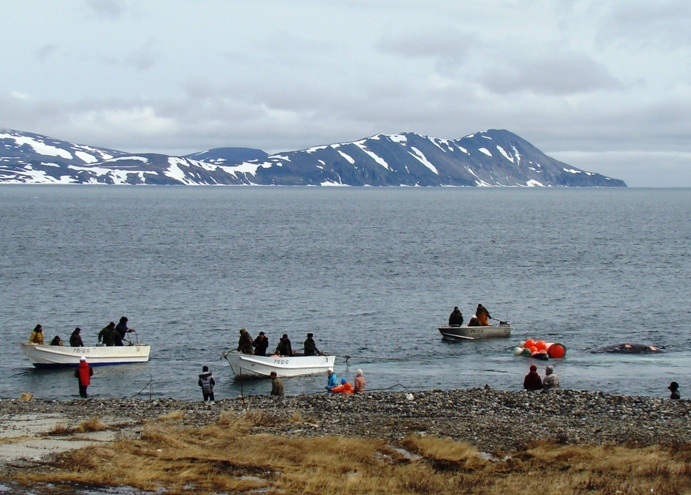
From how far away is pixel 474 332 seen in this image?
156ft

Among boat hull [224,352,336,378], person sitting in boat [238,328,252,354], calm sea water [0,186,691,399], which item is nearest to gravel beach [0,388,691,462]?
calm sea water [0,186,691,399]

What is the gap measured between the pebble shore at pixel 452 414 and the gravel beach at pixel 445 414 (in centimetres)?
3

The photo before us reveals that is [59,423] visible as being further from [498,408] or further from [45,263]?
[45,263]

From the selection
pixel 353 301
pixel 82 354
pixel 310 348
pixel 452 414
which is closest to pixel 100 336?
pixel 82 354

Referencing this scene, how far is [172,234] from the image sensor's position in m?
122

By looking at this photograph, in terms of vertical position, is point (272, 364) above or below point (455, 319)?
below

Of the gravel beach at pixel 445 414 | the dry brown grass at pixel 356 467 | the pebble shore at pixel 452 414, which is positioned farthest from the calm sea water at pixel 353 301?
the dry brown grass at pixel 356 467

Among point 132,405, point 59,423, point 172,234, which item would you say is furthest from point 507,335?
point 172,234

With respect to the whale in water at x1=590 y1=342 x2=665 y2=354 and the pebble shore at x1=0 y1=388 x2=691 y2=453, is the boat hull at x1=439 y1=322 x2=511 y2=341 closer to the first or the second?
the whale in water at x1=590 y1=342 x2=665 y2=354

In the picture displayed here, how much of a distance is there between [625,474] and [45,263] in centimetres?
6954

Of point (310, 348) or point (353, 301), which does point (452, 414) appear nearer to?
point (310, 348)

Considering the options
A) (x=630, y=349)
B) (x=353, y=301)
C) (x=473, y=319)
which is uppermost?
(x=353, y=301)

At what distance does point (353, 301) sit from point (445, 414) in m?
33.9

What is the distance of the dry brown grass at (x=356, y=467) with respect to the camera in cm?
1830
